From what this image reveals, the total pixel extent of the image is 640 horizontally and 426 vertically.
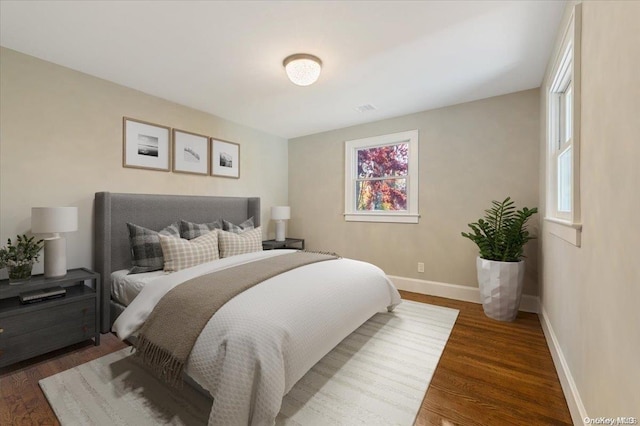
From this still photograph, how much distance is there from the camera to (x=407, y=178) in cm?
381

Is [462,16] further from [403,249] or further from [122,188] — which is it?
[122,188]

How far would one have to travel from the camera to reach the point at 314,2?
172cm

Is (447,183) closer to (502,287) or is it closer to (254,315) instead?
(502,287)

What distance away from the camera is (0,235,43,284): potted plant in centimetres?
200

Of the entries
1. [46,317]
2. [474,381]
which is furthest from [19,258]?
[474,381]

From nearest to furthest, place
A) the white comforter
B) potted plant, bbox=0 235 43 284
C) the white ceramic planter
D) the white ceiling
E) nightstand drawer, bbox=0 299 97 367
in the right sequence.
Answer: the white comforter < the white ceiling < nightstand drawer, bbox=0 299 97 367 < potted plant, bbox=0 235 43 284 < the white ceramic planter

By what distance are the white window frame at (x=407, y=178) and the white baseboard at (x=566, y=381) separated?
1.88m

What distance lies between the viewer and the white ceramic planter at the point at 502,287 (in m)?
2.66

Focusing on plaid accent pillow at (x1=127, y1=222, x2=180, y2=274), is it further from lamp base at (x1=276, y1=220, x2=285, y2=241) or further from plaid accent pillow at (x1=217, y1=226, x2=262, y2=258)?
lamp base at (x1=276, y1=220, x2=285, y2=241)

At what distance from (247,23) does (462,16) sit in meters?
1.48

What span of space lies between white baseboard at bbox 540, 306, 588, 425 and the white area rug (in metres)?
0.74

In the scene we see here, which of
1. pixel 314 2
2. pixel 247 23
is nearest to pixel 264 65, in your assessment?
pixel 247 23

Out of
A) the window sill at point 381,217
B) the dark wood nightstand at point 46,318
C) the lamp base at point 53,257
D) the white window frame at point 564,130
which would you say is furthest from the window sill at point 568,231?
the lamp base at point 53,257

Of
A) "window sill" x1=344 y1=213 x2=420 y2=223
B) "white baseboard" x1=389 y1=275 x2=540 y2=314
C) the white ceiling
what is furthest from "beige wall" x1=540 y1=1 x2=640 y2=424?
"window sill" x1=344 y1=213 x2=420 y2=223
